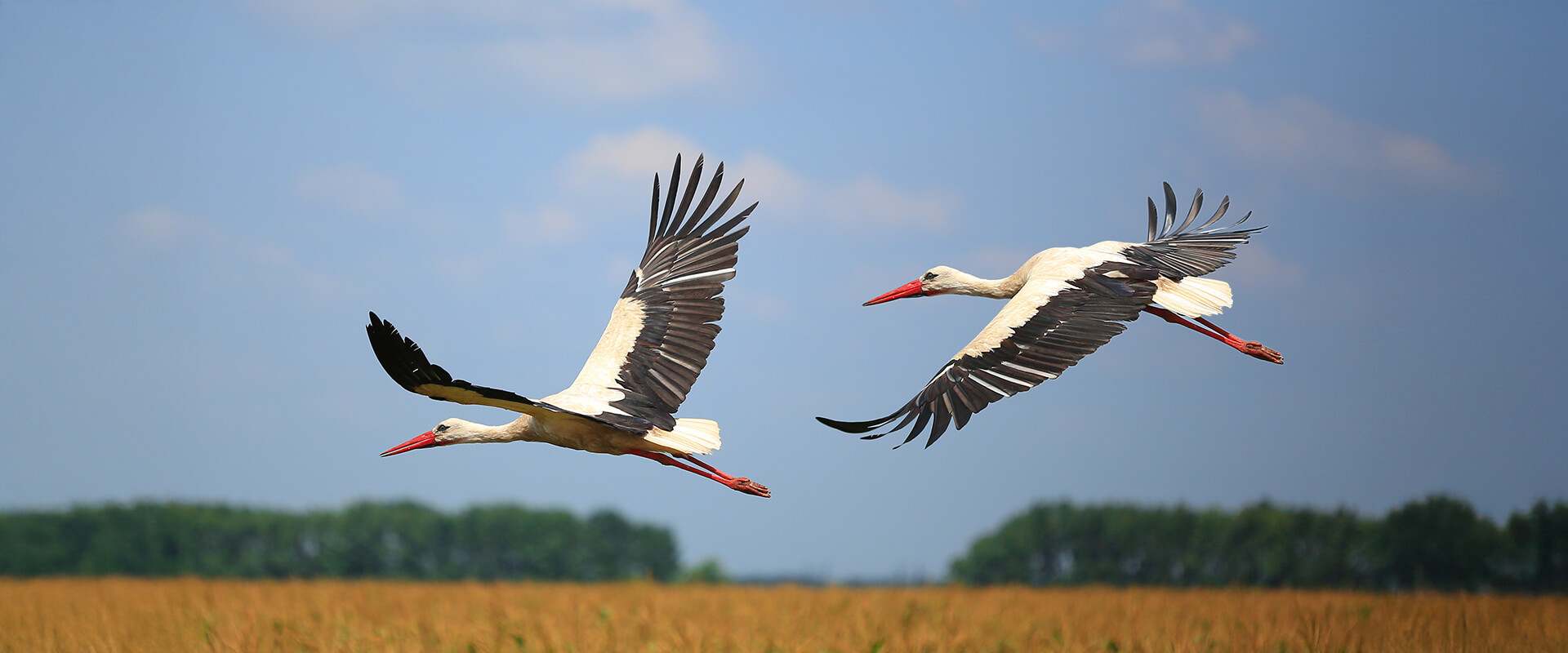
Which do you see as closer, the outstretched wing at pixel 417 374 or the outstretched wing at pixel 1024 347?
the outstretched wing at pixel 417 374

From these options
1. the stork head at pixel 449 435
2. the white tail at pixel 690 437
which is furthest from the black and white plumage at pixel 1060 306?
the stork head at pixel 449 435

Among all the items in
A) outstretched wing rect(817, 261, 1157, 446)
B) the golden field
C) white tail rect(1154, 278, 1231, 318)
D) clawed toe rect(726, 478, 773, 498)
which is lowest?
the golden field

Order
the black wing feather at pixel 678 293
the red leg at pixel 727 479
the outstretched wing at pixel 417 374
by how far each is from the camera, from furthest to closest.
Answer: the black wing feather at pixel 678 293 → the red leg at pixel 727 479 → the outstretched wing at pixel 417 374

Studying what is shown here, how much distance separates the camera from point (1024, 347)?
652cm

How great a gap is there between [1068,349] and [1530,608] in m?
8.40

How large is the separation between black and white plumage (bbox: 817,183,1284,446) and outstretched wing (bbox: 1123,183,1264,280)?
0.01 metres

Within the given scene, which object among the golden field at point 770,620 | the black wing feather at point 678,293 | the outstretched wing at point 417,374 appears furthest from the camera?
the golden field at point 770,620

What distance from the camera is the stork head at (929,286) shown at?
8.16 m

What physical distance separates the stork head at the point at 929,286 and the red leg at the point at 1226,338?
135 centimetres

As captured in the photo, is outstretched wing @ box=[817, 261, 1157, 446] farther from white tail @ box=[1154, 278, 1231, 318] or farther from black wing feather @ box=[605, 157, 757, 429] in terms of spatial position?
black wing feather @ box=[605, 157, 757, 429]

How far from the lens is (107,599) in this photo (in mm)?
14156

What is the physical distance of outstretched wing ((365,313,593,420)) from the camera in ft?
16.8

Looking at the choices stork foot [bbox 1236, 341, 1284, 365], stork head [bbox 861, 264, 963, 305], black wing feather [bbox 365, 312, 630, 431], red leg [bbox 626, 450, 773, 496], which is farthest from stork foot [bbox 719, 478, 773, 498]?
stork foot [bbox 1236, 341, 1284, 365]

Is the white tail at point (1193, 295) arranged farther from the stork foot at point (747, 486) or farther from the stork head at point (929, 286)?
the stork foot at point (747, 486)
